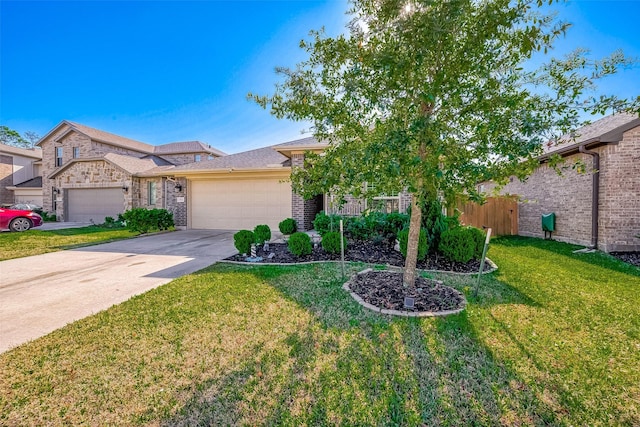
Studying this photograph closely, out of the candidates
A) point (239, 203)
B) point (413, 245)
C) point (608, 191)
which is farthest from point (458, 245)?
point (239, 203)

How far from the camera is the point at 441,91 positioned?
10.1 ft

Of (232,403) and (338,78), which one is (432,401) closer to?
(232,403)

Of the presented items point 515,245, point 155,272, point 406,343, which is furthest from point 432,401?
point 515,245

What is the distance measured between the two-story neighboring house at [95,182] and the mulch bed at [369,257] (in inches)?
304

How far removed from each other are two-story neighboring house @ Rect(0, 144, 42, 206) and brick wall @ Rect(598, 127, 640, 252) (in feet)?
101

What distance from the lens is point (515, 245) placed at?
9102 millimetres

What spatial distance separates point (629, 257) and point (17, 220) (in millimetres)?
21644

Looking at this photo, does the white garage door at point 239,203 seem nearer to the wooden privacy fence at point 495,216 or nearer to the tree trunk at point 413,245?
the wooden privacy fence at point 495,216

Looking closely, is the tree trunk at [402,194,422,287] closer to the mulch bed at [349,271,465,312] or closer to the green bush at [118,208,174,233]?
the mulch bed at [349,271,465,312]

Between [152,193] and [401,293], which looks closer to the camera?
[401,293]

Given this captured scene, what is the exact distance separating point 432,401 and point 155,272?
17.9 ft

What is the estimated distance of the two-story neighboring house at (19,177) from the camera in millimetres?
20719

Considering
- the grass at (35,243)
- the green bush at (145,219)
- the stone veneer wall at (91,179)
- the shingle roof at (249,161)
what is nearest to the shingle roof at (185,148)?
the stone veneer wall at (91,179)

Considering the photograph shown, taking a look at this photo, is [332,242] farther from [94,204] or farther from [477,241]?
[94,204]
